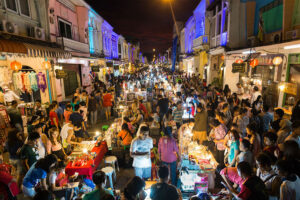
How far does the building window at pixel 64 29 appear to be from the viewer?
1349 centimetres

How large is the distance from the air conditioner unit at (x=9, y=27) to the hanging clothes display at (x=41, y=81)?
2.66 meters

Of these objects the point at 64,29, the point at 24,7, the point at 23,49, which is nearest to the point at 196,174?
the point at 23,49

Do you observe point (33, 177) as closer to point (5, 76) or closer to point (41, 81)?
point (41, 81)

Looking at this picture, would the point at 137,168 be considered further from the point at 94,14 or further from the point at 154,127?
the point at 94,14

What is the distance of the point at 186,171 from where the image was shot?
15.6 feet

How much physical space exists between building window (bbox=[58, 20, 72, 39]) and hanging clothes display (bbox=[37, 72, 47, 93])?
438cm

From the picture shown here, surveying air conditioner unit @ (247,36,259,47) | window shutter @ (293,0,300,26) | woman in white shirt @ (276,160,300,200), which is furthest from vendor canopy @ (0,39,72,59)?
air conditioner unit @ (247,36,259,47)

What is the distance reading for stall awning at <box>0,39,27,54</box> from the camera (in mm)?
6568

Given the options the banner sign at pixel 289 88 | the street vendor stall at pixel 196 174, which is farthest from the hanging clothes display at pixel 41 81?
the banner sign at pixel 289 88

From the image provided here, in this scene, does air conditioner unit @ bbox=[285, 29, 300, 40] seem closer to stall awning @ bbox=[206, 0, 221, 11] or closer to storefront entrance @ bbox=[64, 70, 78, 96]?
stall awning @ bbox=[206, 0, 221, 11]

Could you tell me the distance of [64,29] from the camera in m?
14.1

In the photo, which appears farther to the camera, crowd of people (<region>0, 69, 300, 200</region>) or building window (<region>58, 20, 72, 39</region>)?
building window (<region>58, 20, 72, 39</region>)

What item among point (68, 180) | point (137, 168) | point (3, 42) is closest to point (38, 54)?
point (3, 42)

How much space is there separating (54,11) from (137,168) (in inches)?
495
